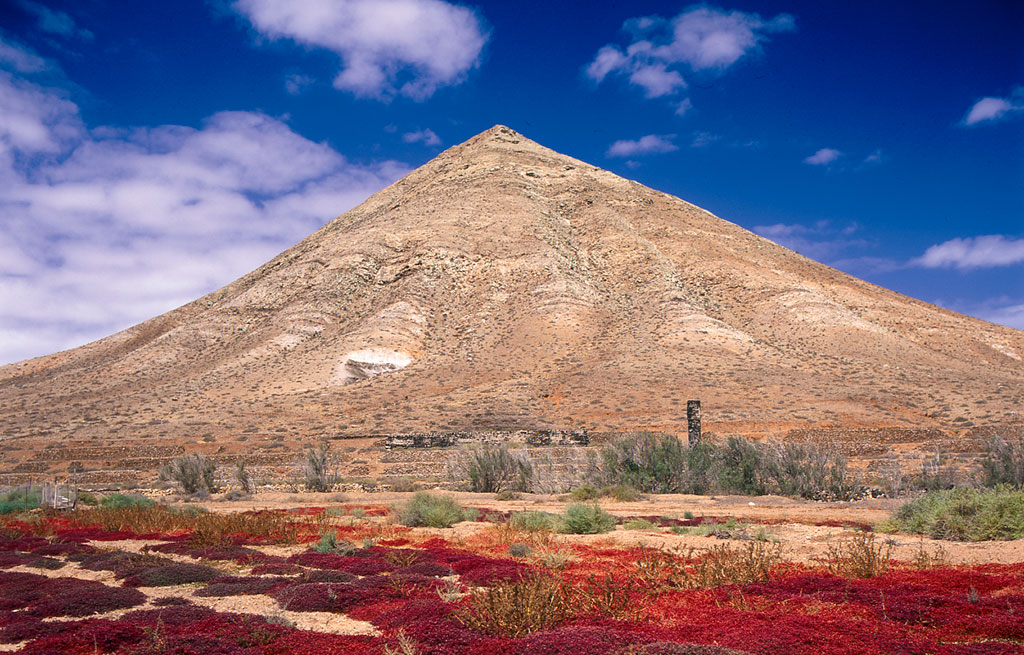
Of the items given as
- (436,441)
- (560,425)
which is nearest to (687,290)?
(560,425)

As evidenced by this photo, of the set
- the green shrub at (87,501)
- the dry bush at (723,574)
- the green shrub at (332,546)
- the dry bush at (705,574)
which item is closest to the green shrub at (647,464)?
the green shrub at (332,546)

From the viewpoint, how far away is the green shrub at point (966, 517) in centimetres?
1095

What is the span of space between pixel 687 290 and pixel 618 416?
2349 centimetres

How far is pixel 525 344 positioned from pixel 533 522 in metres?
37.5

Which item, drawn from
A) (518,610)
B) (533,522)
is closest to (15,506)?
(533,522)

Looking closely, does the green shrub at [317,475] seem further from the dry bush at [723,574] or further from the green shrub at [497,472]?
the dry bush at [723,574]

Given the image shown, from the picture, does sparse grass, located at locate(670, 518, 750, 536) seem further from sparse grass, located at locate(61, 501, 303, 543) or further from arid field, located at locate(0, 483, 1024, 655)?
sparse grass, located at locate(61, 501, 303, 543)

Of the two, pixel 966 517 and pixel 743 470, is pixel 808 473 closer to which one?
pixel 743 470

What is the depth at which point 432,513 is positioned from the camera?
14.7m

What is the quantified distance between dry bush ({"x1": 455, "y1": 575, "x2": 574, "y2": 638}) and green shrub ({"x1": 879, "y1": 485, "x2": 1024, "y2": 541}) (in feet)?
28.3

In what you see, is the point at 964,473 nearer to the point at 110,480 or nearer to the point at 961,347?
the point at 110,480

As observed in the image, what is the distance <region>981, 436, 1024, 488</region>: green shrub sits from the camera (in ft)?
55.9

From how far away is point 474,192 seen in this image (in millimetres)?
74812

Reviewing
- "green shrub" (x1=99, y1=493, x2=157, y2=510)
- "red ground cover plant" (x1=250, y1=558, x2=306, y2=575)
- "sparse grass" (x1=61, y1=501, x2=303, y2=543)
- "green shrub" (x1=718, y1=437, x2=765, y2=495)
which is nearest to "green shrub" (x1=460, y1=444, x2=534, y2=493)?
"green shrub" (x1=718, y1=437, x2=765, y2=495)
